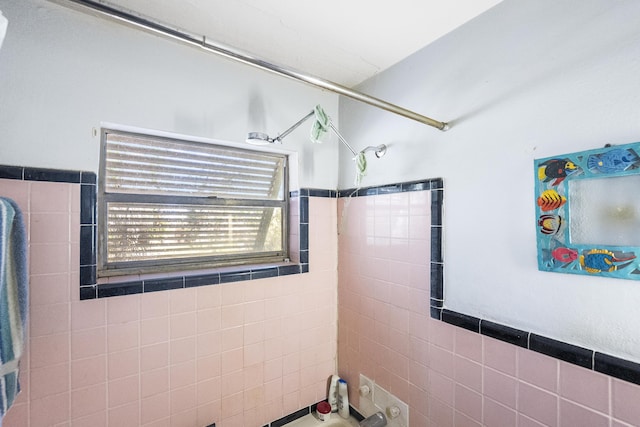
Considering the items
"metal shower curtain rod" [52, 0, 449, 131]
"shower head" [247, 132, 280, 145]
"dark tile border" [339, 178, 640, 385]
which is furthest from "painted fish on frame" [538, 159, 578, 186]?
"shower head" [247, 132, 280, 145]

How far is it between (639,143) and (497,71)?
523 mm

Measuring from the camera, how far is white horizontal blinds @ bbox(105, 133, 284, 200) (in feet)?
4.42

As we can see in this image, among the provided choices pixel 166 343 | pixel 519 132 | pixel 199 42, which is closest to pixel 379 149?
pixel 519 132

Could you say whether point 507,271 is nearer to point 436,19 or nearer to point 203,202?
point 436,19

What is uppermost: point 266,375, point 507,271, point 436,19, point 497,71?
point 436,19

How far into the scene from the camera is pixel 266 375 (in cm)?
157

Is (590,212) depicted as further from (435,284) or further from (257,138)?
(257,138)

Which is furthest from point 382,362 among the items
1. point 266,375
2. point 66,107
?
point 66,107

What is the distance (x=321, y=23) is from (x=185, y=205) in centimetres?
110

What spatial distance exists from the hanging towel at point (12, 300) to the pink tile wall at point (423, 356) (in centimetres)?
145

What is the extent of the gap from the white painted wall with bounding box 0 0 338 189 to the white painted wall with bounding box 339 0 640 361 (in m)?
0.95

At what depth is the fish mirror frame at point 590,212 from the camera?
2.67 ft

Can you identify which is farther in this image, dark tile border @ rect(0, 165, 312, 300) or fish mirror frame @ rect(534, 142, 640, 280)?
dark tile border @ rect(0, 165, 312, 300)

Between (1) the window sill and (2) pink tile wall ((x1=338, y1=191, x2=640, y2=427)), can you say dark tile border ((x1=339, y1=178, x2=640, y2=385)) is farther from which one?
(1) the window sill
